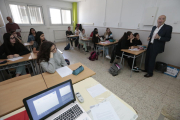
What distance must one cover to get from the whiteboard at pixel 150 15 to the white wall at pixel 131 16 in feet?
0.35

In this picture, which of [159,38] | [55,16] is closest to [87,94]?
[159,38]

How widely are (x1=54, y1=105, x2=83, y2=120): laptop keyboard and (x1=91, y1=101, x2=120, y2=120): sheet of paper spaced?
140 millimetres

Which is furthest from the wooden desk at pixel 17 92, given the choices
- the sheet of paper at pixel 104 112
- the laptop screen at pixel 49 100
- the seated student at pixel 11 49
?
the seated student at pixel 11 49

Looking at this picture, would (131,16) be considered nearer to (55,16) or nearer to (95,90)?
(95,90)

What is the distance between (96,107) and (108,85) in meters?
1.46

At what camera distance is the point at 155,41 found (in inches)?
94.6

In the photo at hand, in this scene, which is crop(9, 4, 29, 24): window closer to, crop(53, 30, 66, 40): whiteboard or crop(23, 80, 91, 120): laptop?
crop(53, 30, 66, 40): whiteboard

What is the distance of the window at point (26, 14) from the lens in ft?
16.3

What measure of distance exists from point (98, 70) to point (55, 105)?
230 cm

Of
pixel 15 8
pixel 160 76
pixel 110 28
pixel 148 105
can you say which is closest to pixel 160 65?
pixel 160 76

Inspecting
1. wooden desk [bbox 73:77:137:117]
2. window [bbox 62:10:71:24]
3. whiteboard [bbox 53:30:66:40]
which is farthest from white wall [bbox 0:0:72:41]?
wooden desk [bbox 73:77:137:117]

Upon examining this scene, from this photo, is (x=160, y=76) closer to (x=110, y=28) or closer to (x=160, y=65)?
(x=160, y=65)

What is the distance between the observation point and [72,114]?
784mm

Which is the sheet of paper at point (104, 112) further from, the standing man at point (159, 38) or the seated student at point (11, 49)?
the standing man at point (159, 38)
